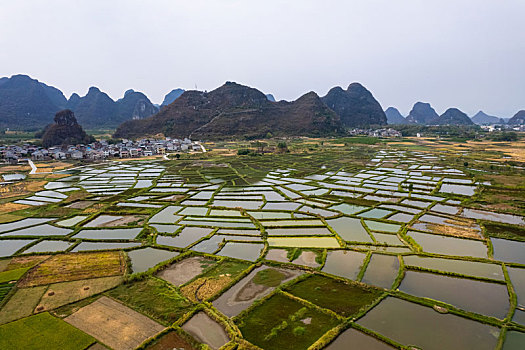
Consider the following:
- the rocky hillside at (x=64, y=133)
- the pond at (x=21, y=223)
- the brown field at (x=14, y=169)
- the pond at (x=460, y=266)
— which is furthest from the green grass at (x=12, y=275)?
the rocky hillside at (x=64, y=133)

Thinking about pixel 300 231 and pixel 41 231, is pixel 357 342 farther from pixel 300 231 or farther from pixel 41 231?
pixel 41 231

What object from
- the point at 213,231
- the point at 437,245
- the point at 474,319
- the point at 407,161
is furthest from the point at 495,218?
the point at 407,161

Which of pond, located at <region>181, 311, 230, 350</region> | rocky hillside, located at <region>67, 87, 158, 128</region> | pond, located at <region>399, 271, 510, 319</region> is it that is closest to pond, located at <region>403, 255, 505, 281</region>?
pond, located at <region>399, 271, 510, 319</region>

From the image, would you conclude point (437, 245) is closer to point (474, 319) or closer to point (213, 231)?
point (474, 319)

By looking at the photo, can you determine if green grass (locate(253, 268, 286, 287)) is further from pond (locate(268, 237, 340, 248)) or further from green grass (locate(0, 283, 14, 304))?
green grass (locate(0, 283, 14, 304))

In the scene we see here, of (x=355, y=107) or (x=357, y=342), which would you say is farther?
(x=355, y=107)

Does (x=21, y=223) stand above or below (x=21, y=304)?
above

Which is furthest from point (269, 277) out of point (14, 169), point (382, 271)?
point (14, 169)
